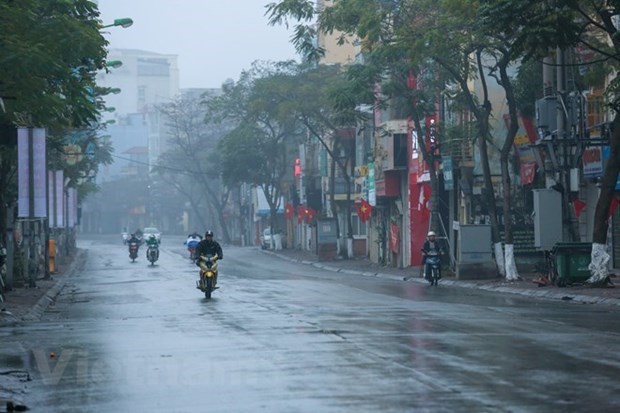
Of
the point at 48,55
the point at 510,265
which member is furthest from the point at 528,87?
the point at 48,55

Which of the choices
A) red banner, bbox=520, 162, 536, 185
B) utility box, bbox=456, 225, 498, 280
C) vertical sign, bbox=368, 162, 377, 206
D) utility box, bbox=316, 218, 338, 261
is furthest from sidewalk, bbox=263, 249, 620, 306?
utility box, bbox=316, 218, 338, 261

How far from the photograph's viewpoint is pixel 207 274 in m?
33.0

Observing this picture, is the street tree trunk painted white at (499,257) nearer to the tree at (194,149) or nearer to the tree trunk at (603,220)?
the tree trunk at (603,220)

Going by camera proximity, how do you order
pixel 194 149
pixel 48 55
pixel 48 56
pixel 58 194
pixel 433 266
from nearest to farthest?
pixel 48 56 → pixel 48 55 → pixel 433 266 → pixel 58 194 → pixel 194 149

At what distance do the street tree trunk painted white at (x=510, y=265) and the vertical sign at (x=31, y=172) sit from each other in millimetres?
16170

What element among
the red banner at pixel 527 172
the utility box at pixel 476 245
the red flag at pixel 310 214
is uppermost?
the red banner at pixel 527 172

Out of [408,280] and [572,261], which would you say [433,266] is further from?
[572,261]

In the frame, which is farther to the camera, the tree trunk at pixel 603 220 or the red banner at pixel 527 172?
the red banner at pixel 527 172

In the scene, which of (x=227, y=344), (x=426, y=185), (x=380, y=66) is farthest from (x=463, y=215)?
(x=227, y=344)

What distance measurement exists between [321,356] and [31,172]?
60.5 ft

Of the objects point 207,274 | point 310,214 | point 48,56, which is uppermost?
point 48,56

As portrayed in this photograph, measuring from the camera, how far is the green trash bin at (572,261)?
36.3 metres

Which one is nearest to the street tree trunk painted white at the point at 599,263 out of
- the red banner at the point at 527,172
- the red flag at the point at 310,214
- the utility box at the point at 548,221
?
the utility box at the point at 548,221

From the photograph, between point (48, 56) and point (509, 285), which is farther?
point (509, 285)
